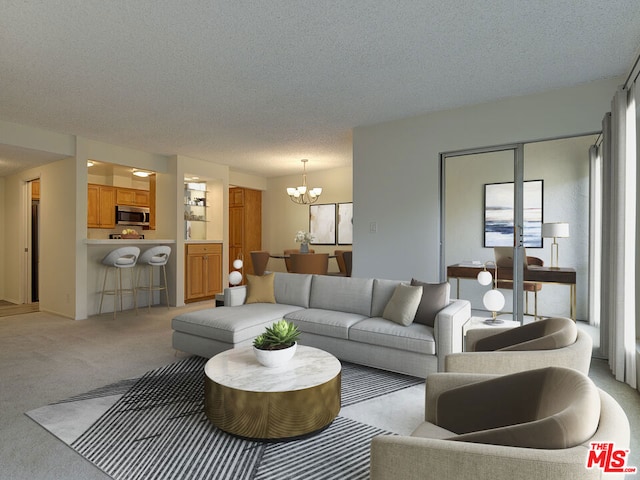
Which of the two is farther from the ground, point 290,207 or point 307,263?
point 290,207

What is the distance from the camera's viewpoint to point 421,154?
475 cm

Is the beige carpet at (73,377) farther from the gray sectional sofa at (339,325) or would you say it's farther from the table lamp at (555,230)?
the table lamp at (555,230)

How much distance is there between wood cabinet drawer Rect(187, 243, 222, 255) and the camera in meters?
6.97

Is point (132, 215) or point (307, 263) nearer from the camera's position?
point (307, 263)

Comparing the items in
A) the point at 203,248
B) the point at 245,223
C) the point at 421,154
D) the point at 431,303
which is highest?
the point at 421,154

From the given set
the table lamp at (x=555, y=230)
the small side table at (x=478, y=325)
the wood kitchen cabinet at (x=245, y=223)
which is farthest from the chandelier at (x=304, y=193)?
the small side table at (x=478, y=325)

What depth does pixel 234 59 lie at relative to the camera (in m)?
3.19

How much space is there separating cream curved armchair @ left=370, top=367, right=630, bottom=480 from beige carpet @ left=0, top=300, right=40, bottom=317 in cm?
687

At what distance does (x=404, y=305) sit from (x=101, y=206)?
272 inches

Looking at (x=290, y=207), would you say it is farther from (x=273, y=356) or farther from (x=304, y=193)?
(x=273, y=356)

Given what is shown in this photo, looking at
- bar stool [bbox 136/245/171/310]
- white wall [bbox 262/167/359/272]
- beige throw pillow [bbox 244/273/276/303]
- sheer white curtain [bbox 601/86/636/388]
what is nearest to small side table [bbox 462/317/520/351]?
sheer white curtain [bbox 601/86/636/388]

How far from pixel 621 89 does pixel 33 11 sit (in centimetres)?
439

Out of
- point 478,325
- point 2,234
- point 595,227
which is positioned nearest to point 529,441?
point 478,325

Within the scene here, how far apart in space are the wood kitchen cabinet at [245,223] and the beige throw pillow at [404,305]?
5809 mm
